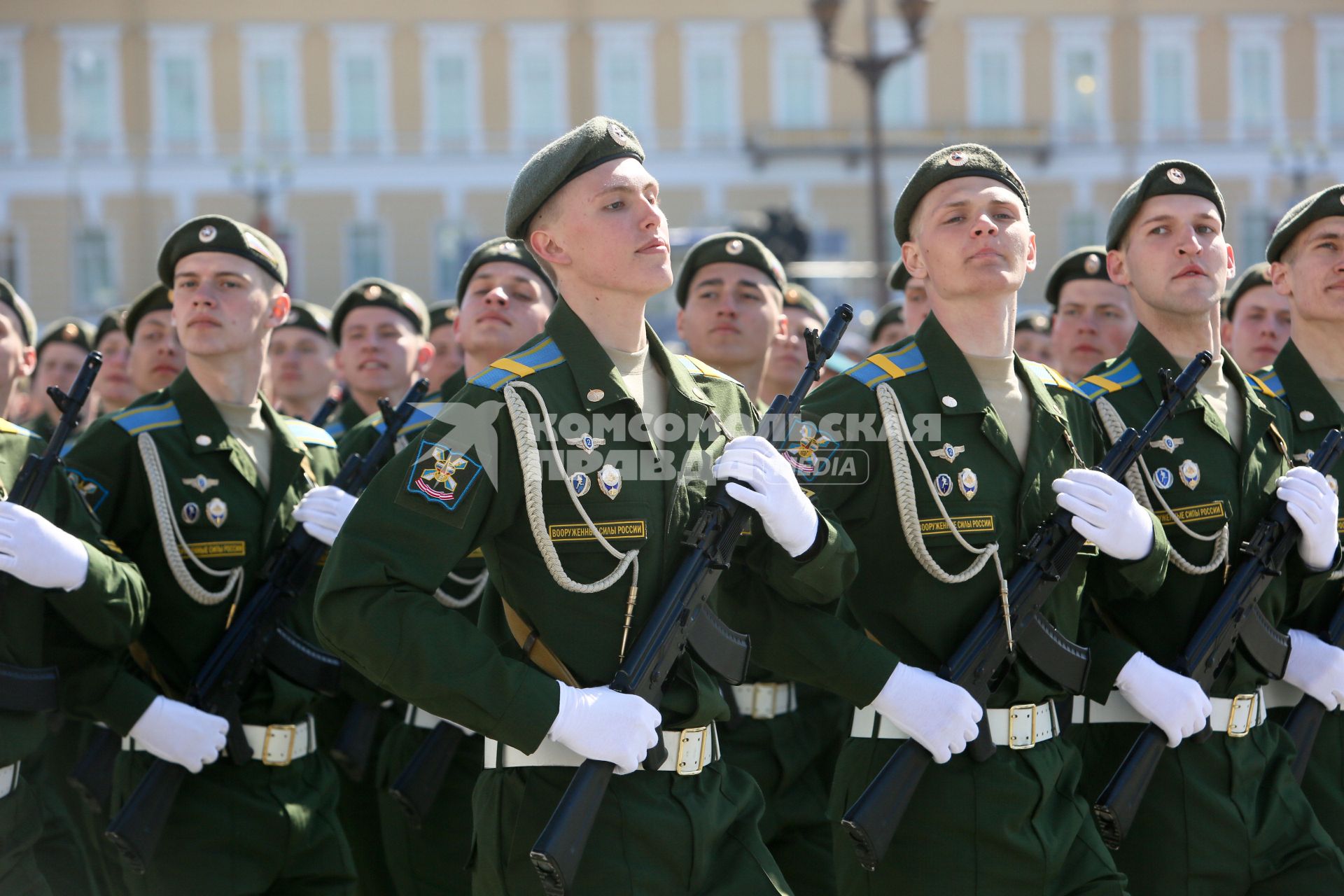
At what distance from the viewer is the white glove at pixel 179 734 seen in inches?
165

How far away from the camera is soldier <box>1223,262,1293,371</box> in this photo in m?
5.97

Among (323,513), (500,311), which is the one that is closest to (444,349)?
(500,311)

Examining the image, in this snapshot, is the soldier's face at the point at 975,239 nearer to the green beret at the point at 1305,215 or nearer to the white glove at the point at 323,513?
the green beret at the point at 1305,215

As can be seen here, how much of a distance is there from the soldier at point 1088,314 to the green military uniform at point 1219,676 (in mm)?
1632

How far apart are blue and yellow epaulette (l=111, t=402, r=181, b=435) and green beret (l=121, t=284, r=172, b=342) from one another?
4.25 ft

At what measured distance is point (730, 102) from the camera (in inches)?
1550

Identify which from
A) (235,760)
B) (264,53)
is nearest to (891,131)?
(264,53)

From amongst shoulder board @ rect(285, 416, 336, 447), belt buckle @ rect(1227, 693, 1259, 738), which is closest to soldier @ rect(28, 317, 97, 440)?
shoulder board @ rect(285, 416, 336, 447)

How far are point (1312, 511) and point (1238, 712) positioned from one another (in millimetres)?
561

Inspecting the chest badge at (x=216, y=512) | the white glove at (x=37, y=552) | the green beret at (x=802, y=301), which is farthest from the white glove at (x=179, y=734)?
the green beret at (x=802, y=301)

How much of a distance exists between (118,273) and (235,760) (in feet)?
121

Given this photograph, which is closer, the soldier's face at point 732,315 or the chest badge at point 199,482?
the chest badge at point 199,482

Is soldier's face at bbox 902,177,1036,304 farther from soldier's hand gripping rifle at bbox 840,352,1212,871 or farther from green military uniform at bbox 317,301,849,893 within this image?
green military uniform at bbox 317,301,849,893

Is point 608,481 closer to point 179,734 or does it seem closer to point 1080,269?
point 179,734
